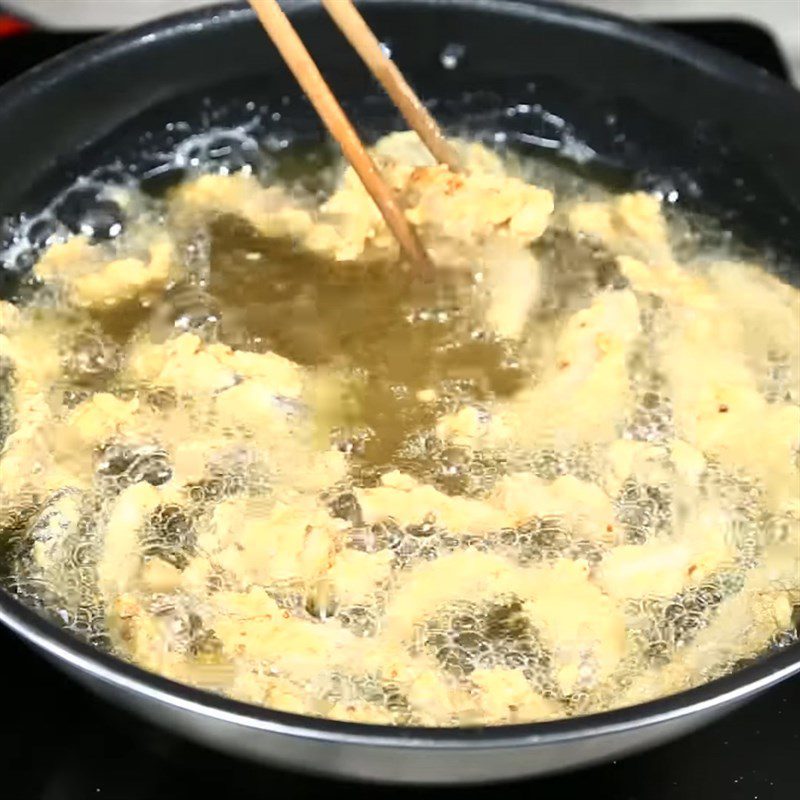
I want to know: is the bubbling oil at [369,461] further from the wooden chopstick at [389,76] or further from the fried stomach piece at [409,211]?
the wooden chopstick at [389,76]

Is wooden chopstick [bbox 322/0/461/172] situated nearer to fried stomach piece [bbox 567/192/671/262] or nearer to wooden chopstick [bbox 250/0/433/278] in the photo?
wooden chopstick [bbox 250/0/433/278]

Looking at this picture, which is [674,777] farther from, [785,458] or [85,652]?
[85,652]

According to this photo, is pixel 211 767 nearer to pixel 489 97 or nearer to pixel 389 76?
pixel 389 76

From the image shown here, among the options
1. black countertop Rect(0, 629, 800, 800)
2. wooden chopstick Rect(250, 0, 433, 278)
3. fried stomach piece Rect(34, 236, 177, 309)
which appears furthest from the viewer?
fried stomach piece Rect(34, 236, 177, 309)

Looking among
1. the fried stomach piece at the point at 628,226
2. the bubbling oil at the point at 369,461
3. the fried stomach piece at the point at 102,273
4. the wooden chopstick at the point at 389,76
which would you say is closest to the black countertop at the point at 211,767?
the bubbling oil at the point at 369,461

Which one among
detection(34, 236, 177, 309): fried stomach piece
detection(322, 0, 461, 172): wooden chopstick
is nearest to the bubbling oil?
detection(34, 236, 177, 309): fried stomach piece

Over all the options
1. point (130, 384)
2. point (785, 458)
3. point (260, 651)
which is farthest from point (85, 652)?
point (785, 458)

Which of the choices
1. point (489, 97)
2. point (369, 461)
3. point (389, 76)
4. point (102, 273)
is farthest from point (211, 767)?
point (489, 97)
